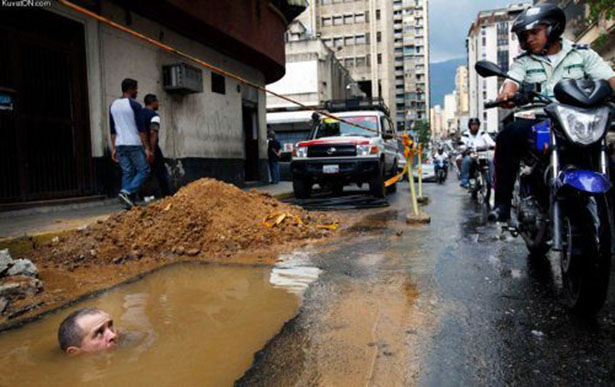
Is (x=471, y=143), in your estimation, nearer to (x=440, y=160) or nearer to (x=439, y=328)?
(x=440, y=160)

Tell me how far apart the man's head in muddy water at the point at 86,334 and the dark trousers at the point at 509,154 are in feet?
9.98

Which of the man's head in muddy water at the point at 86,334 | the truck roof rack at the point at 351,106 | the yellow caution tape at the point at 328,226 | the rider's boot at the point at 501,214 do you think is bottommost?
the yellow caution tape at the point at 328,226

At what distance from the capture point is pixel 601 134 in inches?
115

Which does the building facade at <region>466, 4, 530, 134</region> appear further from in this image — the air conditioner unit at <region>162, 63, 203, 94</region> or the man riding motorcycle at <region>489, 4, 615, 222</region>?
the man riding motorcycle at <region>489, 4, 615, 222</region>

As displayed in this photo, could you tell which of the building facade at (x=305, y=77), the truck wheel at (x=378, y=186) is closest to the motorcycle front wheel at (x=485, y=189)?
the truck wheel at (x=378, y=186)

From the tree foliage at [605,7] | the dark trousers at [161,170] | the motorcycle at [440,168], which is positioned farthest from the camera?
the motorcycle at [440,168]

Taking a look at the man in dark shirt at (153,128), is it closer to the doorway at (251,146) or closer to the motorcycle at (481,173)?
the motorcycle at (481,173)

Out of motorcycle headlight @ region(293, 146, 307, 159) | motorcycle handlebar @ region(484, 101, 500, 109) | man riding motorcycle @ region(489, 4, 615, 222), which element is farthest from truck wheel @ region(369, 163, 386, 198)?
motorcycle handlebar @ region(484, 101, 500, 109)

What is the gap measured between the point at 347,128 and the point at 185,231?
24.3ft

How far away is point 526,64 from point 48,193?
7.33m

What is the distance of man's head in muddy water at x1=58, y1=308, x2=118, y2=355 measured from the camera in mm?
2510

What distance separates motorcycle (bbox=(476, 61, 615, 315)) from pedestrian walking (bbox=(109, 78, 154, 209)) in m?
5.04

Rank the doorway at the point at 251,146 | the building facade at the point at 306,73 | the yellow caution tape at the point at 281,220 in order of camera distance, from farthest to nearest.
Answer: the building facade at the point at 306,73 → the doorway at the point at 251,146 → the yellow caution tape at the point at 281,220

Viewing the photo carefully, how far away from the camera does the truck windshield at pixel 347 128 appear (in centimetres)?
1202
